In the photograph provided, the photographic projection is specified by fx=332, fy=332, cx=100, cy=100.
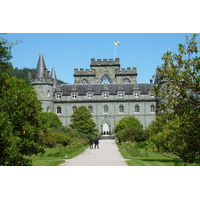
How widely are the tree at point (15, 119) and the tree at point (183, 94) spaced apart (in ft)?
12.4

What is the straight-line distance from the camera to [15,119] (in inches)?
364

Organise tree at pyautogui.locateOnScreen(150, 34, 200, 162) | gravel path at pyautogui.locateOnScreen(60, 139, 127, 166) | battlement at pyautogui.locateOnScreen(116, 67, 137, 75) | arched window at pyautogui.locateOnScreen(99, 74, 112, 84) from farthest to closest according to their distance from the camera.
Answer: battlement at pyautogui.locateOnScreen(116, 67, 137, 75) → arched window at pyautogui.locateOnScreen(99, 74, 112, 84) → gravel path at pyautogui.locateOnScreen(60, 139, 127, 166) → tree at pyautogui.locateOnScreen(150, 34, 200, 162)

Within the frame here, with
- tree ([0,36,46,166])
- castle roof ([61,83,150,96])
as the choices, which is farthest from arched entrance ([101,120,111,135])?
tree ([0,36,46,166])

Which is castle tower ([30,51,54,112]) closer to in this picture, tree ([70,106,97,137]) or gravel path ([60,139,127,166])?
tree ([70,106,97,137])

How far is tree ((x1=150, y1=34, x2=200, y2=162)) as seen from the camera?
779 centimetres

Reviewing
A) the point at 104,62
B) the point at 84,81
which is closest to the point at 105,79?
the point at 104,62

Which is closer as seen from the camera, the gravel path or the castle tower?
the gravel path

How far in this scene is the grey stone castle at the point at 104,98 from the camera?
4209 centimetres

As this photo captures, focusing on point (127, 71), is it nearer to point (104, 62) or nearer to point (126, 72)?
point (126, 72)

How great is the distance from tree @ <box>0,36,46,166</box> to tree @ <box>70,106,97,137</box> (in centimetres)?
2491
